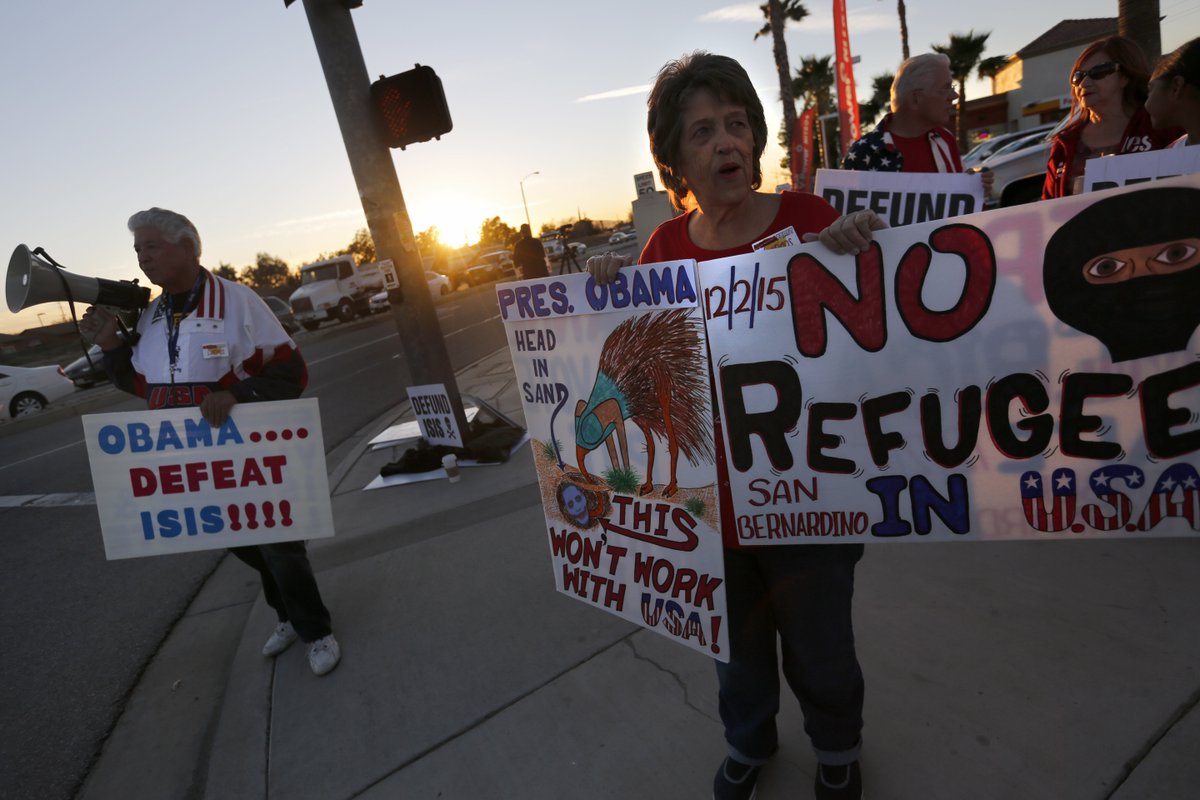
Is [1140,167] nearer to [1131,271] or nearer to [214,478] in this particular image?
[1131,271]

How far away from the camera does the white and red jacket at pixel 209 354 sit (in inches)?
106

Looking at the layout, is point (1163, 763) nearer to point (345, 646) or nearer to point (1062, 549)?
point (1062, 549)

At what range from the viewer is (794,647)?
1.64 m

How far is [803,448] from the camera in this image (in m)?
1.63

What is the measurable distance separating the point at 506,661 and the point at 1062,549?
2.38 m

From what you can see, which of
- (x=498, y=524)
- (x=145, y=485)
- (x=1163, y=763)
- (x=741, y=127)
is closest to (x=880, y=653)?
(x=1163, y=763)

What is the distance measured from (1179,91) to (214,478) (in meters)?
4.18

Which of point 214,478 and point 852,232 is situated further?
point 214,478

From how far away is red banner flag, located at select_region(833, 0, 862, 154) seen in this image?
11773 mm

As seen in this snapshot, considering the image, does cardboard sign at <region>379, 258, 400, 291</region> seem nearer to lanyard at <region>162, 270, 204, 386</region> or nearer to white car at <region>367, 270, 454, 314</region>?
lanyard at <region>162, 270, 204, 386</region>

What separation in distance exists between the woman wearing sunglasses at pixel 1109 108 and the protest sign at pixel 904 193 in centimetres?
48

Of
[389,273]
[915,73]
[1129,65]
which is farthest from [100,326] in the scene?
[1129,65]

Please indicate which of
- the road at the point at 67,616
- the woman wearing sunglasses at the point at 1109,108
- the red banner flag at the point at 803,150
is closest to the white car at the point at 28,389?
the road at the point at 67,616

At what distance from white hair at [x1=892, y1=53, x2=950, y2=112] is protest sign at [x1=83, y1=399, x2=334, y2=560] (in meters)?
3.25
